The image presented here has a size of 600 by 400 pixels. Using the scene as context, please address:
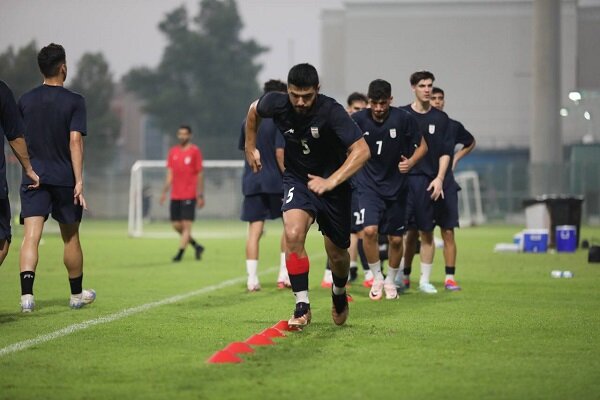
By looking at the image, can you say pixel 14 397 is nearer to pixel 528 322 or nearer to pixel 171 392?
pixel 171 392

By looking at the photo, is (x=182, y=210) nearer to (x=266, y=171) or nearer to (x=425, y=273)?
(x=266, y=171)

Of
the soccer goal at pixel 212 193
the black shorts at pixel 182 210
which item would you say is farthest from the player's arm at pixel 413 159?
the soccer goal at pixel 212 193

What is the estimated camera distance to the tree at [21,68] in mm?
38347

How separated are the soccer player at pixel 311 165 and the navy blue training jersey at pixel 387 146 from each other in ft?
9.10

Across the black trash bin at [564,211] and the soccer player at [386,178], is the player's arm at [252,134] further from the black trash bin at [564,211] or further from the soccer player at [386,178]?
the black trash bin at [564,211]

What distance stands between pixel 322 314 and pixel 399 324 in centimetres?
111

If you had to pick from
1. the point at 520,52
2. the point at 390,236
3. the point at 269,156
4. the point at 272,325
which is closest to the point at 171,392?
the point at 272,325

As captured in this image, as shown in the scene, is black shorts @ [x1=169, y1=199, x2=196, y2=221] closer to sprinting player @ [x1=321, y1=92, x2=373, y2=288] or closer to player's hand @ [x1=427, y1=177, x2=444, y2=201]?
sprinting player @ [x1=321, y1=92, x2=373, y2=288]

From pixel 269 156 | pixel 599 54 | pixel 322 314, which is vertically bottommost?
pixel 322 314

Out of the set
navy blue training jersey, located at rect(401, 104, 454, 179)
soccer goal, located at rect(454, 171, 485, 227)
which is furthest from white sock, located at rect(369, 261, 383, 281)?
soccer goal, located at rect(454, 171, 485, 227)

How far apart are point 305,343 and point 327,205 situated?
1.30 m

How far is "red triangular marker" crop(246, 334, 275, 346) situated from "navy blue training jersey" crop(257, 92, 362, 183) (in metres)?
1.45

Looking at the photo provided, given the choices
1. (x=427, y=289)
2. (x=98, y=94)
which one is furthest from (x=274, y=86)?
(x=98, y=94)

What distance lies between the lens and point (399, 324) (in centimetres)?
938
